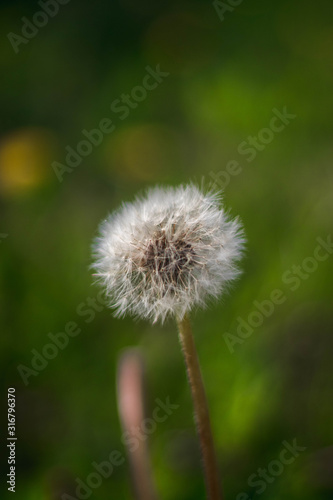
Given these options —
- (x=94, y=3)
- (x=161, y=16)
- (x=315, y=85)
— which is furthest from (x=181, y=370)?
(x=94, y=3)

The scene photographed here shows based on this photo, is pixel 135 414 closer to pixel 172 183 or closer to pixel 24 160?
pixel 172 183

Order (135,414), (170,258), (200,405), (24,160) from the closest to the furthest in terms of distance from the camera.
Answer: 1. (200,405)
2. (170,258)
3. (135,414)
4. (24,160)

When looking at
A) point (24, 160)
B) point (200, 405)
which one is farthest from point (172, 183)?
point (200, 405)

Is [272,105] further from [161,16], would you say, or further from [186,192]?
[186,192]

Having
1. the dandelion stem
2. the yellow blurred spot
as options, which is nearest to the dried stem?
the dandelion stem

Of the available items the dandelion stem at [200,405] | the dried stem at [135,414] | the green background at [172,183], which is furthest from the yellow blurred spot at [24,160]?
the dandelion stem at [200,405]

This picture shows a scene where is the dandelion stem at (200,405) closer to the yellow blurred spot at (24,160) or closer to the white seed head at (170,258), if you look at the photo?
the white seed head at (170,258)
